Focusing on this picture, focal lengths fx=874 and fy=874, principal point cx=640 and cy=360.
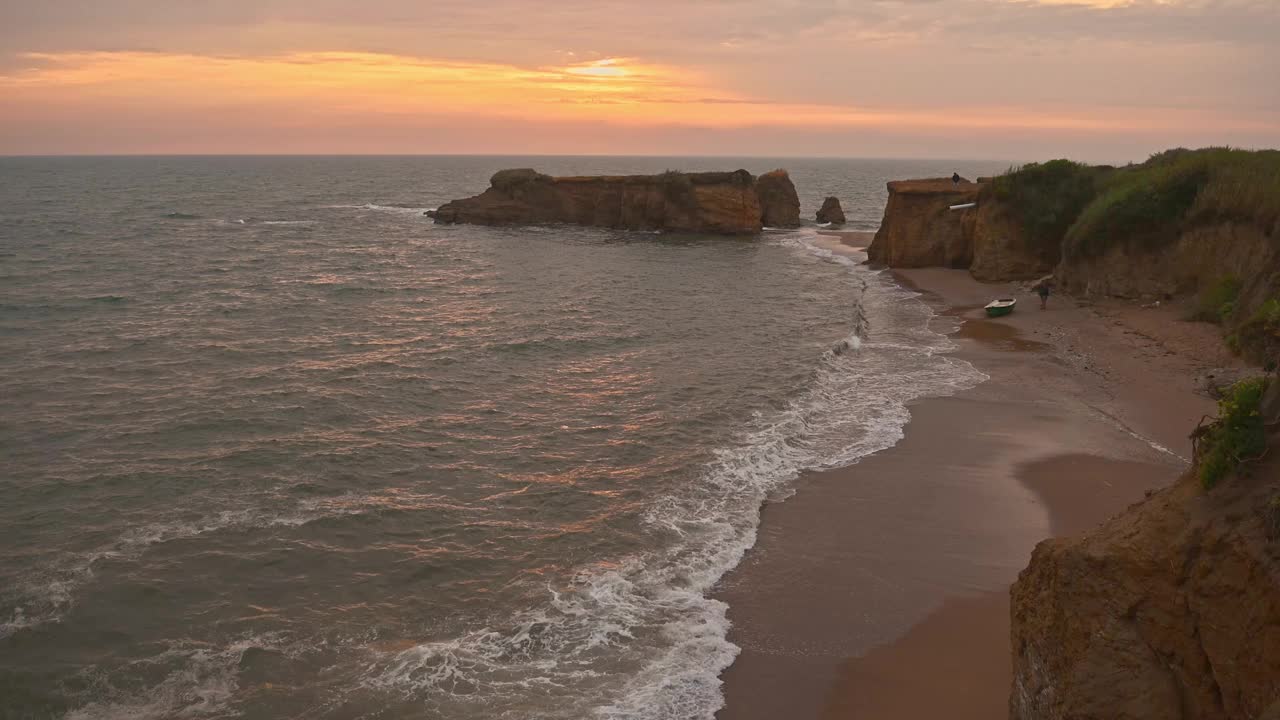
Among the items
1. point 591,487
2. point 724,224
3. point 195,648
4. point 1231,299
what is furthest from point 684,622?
point 724,224

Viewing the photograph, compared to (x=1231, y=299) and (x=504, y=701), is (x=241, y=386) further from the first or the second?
(x=1231, y=299)

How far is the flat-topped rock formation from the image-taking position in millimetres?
77250

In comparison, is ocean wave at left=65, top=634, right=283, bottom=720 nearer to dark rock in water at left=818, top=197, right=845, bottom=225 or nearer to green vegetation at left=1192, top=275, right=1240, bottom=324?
green vegetation at left=1192, top=275, right=1240, bottom=324

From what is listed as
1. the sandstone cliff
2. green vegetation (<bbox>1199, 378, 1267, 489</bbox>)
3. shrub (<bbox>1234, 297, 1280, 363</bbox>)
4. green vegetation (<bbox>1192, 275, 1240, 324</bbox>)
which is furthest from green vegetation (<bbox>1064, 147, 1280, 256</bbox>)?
green vegetation (<bbox>1199, 378, 1267, 489</bbox>)

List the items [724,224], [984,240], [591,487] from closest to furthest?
[591,487] → [984,240] → [724,224]

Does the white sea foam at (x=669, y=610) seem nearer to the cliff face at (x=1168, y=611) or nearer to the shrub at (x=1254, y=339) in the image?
the cliff face at (x=1168, y=611)

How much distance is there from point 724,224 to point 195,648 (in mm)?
67610

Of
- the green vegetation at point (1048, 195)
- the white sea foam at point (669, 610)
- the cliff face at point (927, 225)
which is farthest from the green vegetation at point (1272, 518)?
the cliff face at point (927, 225)

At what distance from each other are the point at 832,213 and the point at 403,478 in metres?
73.3

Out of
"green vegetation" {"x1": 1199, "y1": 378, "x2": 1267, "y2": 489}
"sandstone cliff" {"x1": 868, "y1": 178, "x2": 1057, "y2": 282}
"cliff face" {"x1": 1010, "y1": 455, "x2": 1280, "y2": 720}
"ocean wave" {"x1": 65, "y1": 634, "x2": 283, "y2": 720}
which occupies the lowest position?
"ocean wave" {"x1": 65, "y1": 634, "x2": 283, "y2": 720}

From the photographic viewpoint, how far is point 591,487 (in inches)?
762

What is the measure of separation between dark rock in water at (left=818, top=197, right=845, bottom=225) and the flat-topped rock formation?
375 cm

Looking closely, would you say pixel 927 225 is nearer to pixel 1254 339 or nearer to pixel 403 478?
pixel 1254 339

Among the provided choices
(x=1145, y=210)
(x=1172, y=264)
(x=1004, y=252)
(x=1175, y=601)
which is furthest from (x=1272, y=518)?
(x=1004, y=252)
